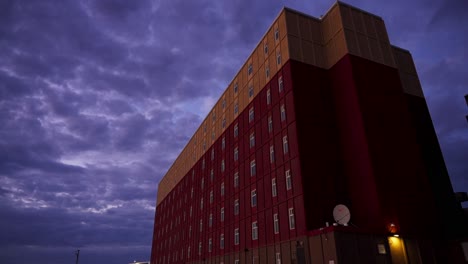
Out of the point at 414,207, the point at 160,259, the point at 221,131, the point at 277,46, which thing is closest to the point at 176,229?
the point at 160,259

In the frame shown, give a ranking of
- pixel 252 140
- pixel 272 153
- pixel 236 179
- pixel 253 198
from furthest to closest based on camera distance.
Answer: pixel 236 179, pixel 252 140, pixel 253 198, pixel 272 153

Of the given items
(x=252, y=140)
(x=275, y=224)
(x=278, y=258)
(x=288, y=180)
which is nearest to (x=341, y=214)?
(x=288, y=180)

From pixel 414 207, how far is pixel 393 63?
18163mm

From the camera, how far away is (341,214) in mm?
31797

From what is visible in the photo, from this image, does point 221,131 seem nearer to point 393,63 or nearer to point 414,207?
point 393,63

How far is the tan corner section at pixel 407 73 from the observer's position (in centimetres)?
4656

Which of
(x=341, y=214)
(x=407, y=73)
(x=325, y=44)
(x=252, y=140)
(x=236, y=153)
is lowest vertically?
(x=341, y=214)

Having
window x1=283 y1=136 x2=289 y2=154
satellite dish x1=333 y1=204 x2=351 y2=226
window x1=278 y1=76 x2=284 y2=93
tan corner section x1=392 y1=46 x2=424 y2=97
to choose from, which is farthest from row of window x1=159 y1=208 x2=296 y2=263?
tan corner section x1=392 y1=46 x2=424 y2=97

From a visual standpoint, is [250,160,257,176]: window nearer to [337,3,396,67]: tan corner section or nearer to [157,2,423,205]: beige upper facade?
[157,2,423,205]: beige upper facade

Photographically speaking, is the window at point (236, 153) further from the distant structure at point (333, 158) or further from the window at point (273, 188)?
the window at point (273, 188)

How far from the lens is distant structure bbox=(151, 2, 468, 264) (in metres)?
32.6

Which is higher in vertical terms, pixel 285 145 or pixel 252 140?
pixel 252 140

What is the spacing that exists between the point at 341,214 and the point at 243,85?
27675 mm

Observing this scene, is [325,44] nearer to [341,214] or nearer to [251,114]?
[251,114]
